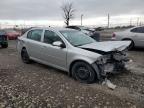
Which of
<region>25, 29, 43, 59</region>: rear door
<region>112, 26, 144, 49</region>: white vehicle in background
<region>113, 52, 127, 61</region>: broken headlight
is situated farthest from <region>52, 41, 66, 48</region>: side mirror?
<region>112, 26, 144, 49</region>: white vehicle in background

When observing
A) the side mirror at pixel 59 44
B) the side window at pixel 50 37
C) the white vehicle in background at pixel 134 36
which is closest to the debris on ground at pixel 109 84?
the side mirror at pixel 59 44

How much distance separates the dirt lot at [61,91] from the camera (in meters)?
5.16

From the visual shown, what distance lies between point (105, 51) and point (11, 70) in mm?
3664

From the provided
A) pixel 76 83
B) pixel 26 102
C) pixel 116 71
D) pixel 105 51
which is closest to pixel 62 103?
pixel 26 102

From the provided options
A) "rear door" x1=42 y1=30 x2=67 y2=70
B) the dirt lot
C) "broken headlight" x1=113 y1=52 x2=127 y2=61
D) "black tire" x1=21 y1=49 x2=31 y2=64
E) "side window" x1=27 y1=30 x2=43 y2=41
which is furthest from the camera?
"black tire" x1=21 y1=49 x2=31 y2=64

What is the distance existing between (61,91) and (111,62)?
183 cm

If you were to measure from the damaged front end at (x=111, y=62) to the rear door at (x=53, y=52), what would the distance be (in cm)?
125

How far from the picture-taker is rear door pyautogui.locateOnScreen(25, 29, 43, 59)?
8398mm

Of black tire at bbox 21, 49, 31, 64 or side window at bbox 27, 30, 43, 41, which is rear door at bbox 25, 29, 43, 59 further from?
black tire at bbox 21, 49, 31, 64

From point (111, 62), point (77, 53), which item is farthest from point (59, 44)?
point (111, 62)

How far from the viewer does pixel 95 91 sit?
588cm

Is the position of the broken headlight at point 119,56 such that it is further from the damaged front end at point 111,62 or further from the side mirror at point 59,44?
the side mirror at point 59,44

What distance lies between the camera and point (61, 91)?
5.93 metres

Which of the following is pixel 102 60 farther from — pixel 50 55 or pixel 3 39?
pixel 3 39
